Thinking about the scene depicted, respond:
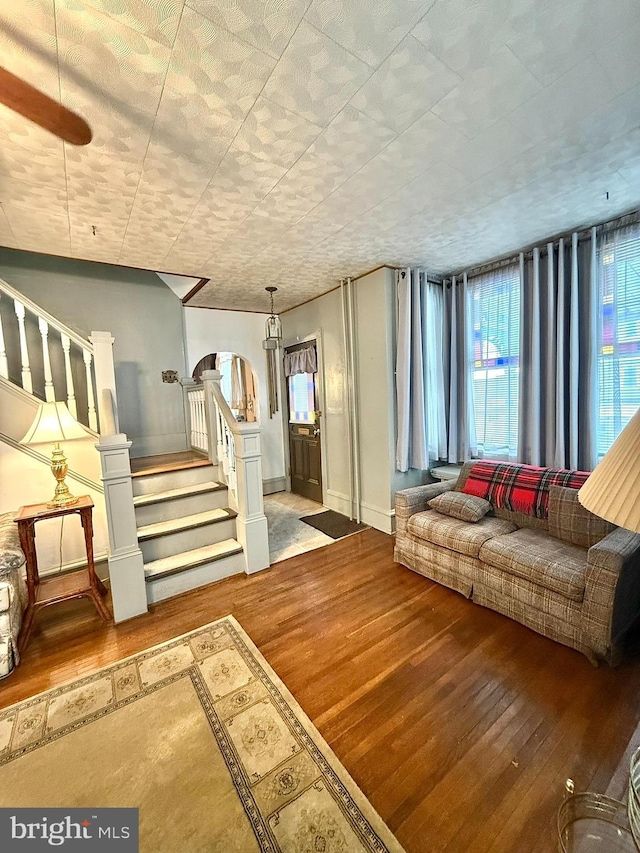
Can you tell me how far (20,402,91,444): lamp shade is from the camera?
2158 mm

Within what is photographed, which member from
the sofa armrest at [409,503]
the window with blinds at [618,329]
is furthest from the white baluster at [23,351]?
the window with blinds at [618,329]

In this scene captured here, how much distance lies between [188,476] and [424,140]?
3.09 m

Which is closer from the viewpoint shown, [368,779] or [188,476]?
[368,779]

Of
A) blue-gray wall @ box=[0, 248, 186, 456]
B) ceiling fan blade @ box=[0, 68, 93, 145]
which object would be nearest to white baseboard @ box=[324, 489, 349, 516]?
blue-gray wall @ box=[0, 248, 186, 456]

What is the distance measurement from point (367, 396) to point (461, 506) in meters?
1.58

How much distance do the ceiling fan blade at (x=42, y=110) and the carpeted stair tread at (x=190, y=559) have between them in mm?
2611

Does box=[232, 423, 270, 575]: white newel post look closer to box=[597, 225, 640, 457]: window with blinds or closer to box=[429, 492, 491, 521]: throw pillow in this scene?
box=[429, 492, 491, 521]: throw pillow

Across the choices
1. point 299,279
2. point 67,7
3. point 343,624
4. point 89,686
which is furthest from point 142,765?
point 299,279

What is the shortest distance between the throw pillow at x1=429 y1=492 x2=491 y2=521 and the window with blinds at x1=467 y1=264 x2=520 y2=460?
0.88m

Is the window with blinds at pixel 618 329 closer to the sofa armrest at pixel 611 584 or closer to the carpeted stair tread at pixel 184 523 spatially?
Result: the sofa armrest at pixel 611 584

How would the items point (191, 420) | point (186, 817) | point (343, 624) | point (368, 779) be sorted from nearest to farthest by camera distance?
1. point (186, 817)
2. point (368, 779)
3. point (343, 624)
4. point (191, 420)

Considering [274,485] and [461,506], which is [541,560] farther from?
[274,485]

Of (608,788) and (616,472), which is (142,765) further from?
(616,472)

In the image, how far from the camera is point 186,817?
3.86 feet
